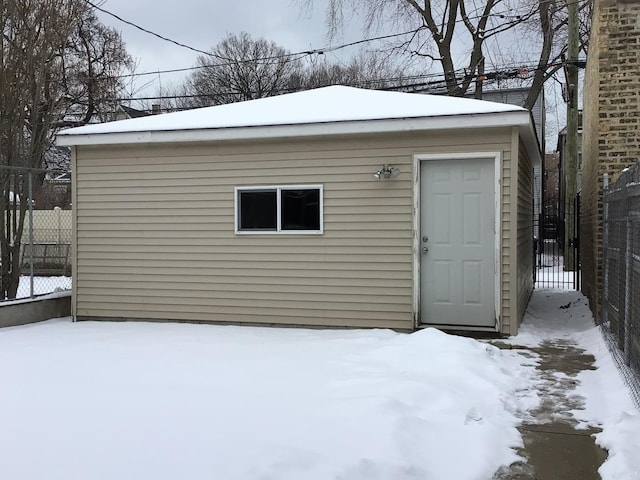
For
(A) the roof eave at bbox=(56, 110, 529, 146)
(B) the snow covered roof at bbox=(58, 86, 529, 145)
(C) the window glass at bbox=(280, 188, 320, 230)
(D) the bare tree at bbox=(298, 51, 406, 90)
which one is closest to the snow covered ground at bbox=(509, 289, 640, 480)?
(A) the roof eave at bbox=(56, 110, 529, 146)

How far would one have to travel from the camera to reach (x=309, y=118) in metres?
7.66

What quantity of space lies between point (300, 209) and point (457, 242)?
2079 millimetres

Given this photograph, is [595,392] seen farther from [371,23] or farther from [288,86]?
[288,86]

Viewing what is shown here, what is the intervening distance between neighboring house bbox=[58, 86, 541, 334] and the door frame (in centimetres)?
2

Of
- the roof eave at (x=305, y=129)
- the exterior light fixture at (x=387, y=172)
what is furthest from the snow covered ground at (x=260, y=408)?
the roof eave at (x=305, y=129)

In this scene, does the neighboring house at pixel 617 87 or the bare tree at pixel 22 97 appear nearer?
the neighboring house at pixel 617 87

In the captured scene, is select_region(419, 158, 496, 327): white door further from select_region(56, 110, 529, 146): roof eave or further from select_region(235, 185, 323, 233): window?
select_region(235, 185, 323, 233): window

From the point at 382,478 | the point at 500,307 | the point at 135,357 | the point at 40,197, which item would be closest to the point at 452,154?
the point at 500,307

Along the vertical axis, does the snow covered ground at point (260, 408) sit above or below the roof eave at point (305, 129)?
below

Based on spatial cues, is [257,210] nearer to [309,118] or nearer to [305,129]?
[305,129]

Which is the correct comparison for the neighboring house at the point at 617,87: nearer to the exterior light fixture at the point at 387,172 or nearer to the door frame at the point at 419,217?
the door frame at the point at 419,217

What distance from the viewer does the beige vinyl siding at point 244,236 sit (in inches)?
295

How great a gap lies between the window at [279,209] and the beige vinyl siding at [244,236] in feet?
0.36

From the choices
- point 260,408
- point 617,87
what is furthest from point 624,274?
point 260,408
